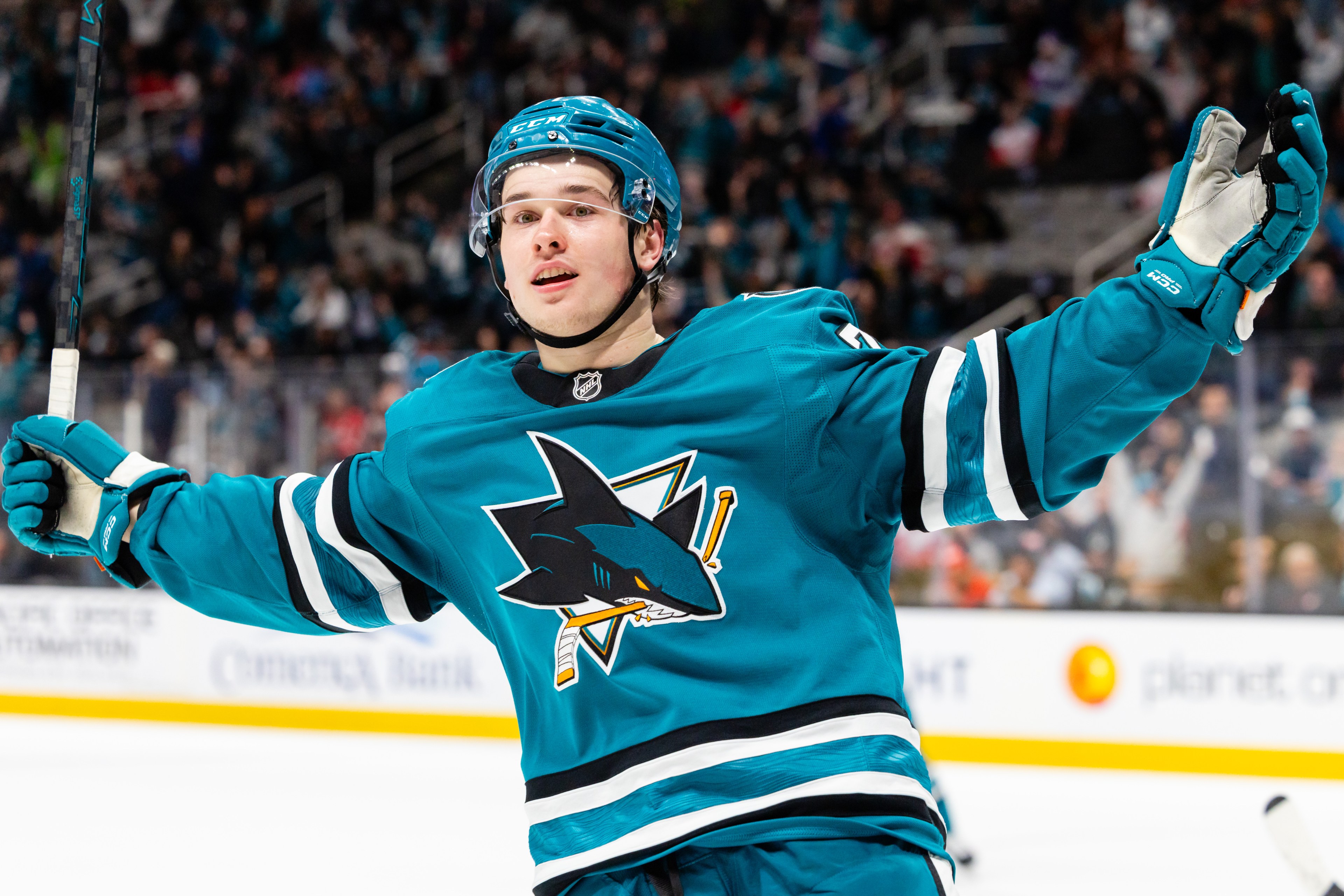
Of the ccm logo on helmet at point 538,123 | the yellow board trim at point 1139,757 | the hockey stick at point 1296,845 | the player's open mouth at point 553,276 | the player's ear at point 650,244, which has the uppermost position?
the ccm logo on helmet at point 538,123

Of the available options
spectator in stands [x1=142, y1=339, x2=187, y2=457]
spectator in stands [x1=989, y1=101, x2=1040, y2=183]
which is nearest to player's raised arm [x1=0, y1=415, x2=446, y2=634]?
spectator in stands [x1=142, y1=339, x2=187, y2=457]

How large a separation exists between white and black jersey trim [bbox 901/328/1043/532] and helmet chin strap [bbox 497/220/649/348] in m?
0.37

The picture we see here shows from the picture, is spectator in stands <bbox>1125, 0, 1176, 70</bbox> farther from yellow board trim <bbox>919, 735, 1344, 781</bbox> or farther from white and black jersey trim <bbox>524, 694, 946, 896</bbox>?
white and black jersey trim <bbox>524, 694, 946, 896</bbox>

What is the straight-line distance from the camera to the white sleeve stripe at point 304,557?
6.00 ft

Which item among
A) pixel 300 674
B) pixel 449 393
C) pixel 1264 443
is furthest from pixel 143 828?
pixel 1264 443

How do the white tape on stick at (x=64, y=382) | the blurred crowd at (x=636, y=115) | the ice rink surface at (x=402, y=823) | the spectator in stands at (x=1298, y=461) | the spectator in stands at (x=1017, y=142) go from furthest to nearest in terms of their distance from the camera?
1. the spectator in stands at (x=1017, y=142)
2. the blurred crowd at (x=636, y=115)
3. the spectator in stands at (x=1298, y=461)
4. the ice rink surface at (x=402, y=823)
5. the white tape on stick at (x=64, y=382)

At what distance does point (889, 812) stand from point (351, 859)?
3165 mm

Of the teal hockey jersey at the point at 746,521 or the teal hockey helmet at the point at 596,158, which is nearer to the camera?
the teal hockey jersey at the point at 746,521

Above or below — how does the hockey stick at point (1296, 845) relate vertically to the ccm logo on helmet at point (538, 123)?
below

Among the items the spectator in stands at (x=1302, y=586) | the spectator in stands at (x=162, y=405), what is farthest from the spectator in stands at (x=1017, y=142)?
the spectator in stands at (x=162, y=405)

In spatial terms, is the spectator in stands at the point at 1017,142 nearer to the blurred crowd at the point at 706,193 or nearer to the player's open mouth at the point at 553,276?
the blurred crowd at the point at 706,193

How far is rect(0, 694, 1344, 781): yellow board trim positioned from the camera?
5285 millimetres

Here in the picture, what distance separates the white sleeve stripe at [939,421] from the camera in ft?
4.86

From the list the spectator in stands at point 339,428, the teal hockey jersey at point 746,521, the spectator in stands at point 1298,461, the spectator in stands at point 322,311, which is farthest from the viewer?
the spectator in stands at point 322,311
